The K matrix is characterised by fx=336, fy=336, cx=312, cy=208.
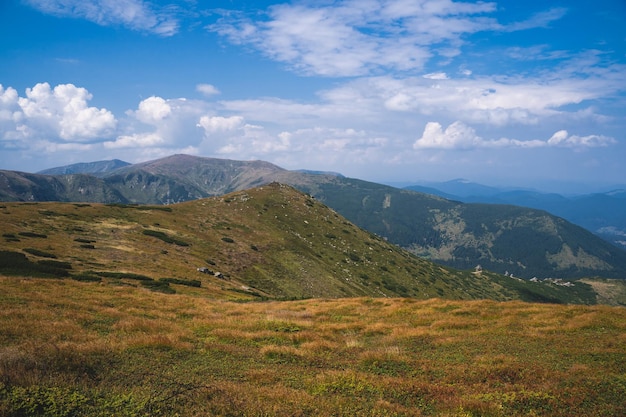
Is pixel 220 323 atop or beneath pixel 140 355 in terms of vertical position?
beneath

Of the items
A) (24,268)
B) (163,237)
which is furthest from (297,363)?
(163,237)

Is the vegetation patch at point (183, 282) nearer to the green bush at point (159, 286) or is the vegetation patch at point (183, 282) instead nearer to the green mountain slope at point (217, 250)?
the green mountain slope at point (217, 250)

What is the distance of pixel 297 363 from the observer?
14.2 m

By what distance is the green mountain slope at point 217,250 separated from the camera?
Result: 40094 millimetres

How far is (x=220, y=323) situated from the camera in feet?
65.4

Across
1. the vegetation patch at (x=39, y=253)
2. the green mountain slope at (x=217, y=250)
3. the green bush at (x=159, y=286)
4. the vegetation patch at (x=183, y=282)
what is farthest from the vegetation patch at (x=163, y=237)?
the green bush at (x=159, y=286)

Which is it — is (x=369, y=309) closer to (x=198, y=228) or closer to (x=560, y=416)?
(x=560, y=416)

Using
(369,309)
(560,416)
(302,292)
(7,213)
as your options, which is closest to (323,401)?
(560,416)

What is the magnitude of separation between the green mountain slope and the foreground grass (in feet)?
60.8

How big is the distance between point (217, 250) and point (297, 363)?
183 feet

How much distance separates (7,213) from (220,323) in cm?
5447

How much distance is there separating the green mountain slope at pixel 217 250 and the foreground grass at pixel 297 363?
60.8 ft

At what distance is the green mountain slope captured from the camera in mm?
40094

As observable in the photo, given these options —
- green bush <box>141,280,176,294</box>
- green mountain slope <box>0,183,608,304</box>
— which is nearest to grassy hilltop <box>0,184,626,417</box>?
green bush <box>141,280,176,294</box>
